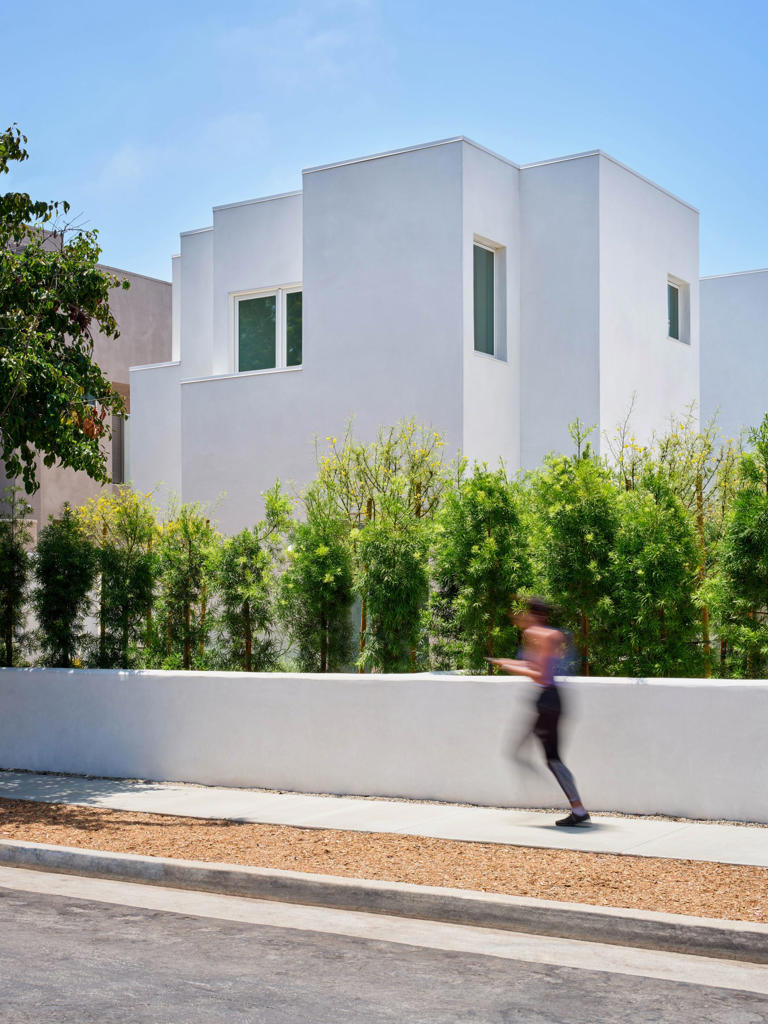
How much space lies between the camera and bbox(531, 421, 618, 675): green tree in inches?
420

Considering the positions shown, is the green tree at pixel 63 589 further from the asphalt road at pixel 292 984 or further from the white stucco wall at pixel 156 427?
the asphalt road at pixel 292 984

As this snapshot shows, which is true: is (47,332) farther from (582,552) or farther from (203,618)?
(582,552)

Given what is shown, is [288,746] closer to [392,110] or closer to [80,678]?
[80,678]

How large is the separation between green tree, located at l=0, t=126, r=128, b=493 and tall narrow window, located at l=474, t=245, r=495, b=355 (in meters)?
5.63

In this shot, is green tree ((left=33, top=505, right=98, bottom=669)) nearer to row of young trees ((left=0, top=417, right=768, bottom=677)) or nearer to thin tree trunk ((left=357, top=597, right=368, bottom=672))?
row of young trees ((left=0, top=417, right=768, bottom=677))

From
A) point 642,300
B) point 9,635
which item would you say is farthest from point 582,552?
point 9,635

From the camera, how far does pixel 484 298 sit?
53.9ft

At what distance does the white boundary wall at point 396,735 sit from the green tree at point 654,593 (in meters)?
0.87

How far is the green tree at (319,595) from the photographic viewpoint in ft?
40.6

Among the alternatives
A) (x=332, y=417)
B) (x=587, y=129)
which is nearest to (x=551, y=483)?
(x=332, y=417)

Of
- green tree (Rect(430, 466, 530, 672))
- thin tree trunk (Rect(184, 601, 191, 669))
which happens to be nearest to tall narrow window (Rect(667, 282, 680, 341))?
green tree (Rect(430, 466, 530, 672))

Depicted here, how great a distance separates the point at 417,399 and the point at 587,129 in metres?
5.04

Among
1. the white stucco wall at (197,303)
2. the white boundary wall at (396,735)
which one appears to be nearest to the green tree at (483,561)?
the white boundary wall at (396,735)

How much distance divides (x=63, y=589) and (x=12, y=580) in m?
0.91
